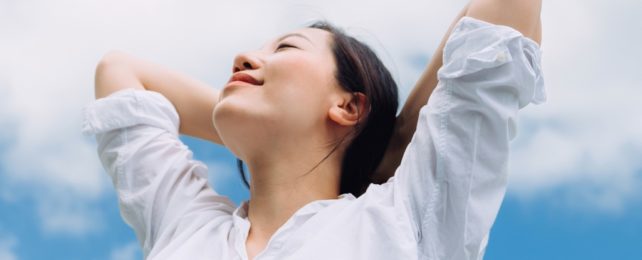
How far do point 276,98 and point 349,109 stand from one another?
19cm

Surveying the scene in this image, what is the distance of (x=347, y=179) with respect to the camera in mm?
1810

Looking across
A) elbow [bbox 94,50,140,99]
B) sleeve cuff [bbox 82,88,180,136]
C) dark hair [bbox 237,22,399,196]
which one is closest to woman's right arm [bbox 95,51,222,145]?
elbow [bbox 94,50,140,99]

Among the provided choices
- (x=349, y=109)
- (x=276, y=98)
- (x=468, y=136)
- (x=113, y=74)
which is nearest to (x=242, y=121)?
(x=276, y=98)

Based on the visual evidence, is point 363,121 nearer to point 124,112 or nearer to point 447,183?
point 447,183

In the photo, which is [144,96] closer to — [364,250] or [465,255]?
[364,250]

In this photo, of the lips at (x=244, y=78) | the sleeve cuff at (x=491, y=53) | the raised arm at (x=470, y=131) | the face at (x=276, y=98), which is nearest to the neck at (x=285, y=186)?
the face at (x=276, y=98)

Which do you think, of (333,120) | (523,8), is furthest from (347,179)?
(523,8)

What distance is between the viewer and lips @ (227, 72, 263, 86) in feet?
5.65

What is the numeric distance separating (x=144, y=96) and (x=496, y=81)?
95 centimetres

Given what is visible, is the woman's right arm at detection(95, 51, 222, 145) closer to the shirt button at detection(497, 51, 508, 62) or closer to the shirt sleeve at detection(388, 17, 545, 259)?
the shirt sleeve at detection(388, 17, 545, 259)

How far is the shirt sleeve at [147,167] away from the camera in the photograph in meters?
1.86

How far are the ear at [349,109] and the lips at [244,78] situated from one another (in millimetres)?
168

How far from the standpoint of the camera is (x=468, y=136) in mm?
1433

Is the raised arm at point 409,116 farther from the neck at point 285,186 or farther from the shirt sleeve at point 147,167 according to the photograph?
the shirt sleeve at point 147,167
